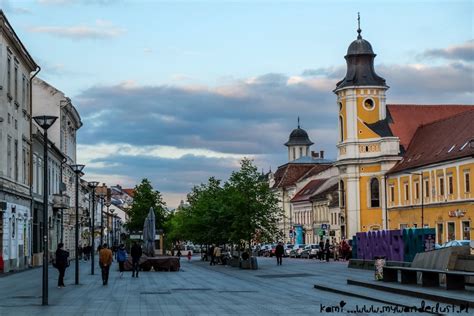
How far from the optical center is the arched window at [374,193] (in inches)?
3767

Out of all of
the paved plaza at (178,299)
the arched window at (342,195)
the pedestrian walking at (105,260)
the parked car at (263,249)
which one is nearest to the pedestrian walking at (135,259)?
the paved plaza at (178,299)

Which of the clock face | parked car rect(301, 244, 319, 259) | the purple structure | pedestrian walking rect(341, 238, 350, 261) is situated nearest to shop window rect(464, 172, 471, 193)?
pedestrian walking rect(341, 238, 350, 261)

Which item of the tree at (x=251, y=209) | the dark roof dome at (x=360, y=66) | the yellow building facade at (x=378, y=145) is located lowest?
the tree at (x=251, y=209)

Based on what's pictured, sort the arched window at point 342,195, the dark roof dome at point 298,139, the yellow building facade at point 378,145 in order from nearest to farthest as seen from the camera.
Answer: the yellow building facade at point 378,145, the arched window at point 342,195, the dark roof dome at point 298,139

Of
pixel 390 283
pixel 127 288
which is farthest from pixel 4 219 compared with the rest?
pixel 390 283

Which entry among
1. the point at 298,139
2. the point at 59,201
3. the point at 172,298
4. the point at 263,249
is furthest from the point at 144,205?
the point at 172,298

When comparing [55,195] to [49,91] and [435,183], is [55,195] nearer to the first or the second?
[49,91]

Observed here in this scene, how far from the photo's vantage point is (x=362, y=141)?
96.8 m

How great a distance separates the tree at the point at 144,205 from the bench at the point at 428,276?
96578 millimetres

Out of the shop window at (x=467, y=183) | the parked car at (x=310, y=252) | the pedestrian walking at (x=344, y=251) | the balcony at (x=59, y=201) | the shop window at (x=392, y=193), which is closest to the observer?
the balcony at (x=59, y=201)

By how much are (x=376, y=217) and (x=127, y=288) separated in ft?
210

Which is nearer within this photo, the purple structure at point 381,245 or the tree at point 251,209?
the purple structure at point 381,245

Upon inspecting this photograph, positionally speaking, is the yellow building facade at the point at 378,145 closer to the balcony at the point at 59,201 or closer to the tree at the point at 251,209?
→ the tree at the point at 251,209

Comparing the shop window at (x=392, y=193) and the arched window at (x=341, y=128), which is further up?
the arched window at (x=341, y=128)
